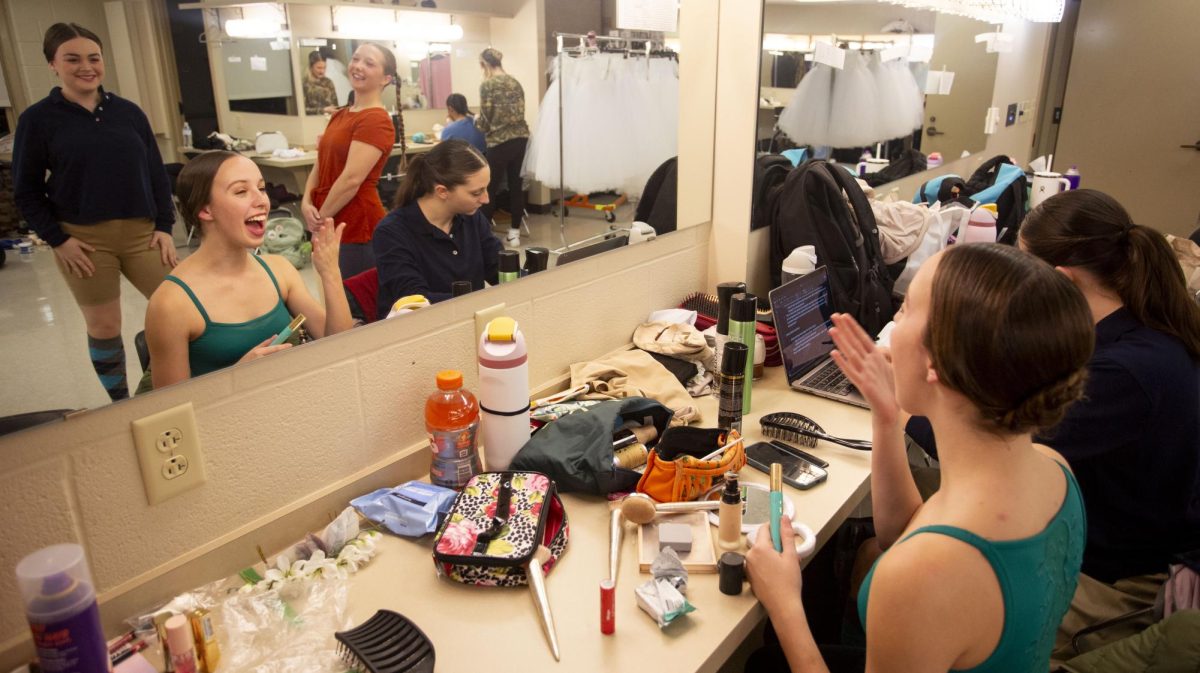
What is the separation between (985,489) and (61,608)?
42.9 inches

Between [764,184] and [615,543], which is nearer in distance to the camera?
[615,543]

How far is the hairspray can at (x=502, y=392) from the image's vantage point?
1415mm

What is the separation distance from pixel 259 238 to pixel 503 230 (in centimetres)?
64

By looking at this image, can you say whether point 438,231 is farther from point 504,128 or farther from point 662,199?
point 662,199

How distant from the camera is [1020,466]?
1.03 metres

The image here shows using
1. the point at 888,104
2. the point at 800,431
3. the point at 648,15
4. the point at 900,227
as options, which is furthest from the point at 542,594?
the point at 888,104

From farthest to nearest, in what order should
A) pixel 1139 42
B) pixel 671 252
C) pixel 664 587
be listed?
pixel 1139 42 < pixel 671 252 < pixel 664 587

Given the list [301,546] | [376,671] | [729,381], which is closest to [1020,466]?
[729,381]

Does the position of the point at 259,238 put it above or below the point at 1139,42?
below

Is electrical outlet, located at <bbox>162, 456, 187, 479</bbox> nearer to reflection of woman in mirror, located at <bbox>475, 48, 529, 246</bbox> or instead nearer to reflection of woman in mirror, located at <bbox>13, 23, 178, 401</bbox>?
reflection of woman in mirror, located at <bbox>13, 23, 178, 401</bbox>

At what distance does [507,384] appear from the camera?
1.42m

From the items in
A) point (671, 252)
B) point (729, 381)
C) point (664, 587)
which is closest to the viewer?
point (664, 587)

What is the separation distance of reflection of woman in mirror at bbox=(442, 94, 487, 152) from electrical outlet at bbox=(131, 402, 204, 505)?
2.55 feet

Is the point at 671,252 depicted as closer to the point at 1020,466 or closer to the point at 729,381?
the point at 729,381
